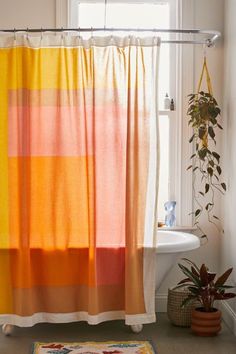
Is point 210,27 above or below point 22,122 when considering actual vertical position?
above

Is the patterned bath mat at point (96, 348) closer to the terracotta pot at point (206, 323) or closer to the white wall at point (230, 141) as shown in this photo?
the terracotta pot at point (206, 323)

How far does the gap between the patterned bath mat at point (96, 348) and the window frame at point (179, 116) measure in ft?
4.15

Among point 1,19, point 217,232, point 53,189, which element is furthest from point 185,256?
point 1,19

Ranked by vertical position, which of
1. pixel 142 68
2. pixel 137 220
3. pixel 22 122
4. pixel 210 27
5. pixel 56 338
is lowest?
pixel 56 338

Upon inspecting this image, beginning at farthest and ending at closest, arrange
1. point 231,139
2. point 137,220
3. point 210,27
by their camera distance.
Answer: point 210,27, point 231,139, point 137,220

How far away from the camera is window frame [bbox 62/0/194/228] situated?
522 centimetres

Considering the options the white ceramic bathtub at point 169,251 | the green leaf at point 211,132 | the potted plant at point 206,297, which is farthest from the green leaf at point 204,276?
the green leaf at point 211,132

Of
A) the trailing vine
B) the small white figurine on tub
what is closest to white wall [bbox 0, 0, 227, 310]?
the trailing vine

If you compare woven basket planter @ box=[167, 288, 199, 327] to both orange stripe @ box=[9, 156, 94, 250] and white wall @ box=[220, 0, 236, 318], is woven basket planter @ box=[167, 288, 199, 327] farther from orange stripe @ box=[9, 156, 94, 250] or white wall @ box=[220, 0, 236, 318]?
orange stripe @ box=[9, 156, 94, 250]

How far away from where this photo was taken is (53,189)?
14.4 ft

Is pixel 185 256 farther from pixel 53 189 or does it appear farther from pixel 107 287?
pixel 53 189

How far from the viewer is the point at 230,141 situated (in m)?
4.92

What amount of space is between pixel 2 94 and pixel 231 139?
1.66 meters

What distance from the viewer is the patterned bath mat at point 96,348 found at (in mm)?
4172
